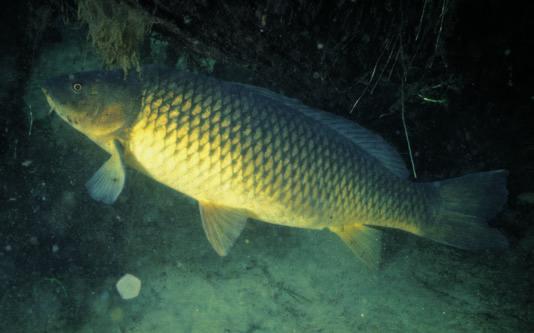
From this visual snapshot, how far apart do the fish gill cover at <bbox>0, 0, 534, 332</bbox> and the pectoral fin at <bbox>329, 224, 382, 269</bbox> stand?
36 cm

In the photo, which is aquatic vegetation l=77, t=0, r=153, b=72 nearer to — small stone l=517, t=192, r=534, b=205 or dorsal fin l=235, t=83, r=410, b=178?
dorsal fin l=235, t=83, r=410, b=178

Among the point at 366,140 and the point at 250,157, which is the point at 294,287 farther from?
the point at 366,140

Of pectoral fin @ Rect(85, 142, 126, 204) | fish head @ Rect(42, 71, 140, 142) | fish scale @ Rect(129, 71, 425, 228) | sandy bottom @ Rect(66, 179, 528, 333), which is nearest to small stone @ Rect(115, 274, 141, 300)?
sandy bottom @ Rect(66, 179, 528, 333)

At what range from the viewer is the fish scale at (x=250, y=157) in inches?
111

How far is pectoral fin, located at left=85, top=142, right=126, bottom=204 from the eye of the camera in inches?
114

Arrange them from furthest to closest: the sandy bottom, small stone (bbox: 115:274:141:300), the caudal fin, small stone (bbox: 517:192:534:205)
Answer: small stone (bbox: 517:192:534:205), small stone (bbox: 115:274:141:300), the caudal fin, the sandy bottom

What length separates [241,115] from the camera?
2879 millimetres

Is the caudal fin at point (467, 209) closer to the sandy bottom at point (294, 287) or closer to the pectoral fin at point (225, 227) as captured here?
the sandy bottom at point (294, 287)

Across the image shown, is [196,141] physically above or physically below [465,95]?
below

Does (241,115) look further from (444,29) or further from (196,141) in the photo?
(444,29)

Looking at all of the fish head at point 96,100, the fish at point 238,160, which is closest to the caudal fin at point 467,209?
the fish at point 238,160

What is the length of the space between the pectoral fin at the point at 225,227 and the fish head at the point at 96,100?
1291mm

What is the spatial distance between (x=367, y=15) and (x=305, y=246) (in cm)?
274

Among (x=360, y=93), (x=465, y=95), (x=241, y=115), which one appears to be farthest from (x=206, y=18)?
(x=465, y=95)
